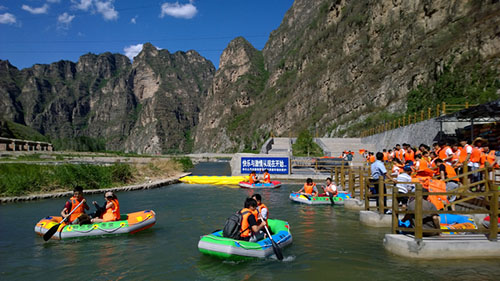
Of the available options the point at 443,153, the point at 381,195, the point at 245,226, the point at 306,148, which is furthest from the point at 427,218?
the point at 306,148

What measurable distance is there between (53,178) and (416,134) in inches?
1233

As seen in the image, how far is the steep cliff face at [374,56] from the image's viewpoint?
4269cm

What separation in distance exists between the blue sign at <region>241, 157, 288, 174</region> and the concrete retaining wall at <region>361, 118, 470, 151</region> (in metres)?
12.8

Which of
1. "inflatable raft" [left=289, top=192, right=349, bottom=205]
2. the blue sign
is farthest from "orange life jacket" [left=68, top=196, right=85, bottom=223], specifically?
the blue sign

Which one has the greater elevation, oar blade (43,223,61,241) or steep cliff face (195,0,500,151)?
steep cliff face (195,0,500,151)

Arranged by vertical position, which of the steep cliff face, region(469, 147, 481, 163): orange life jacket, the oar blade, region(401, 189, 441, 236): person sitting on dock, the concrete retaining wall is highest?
the steep cliff face

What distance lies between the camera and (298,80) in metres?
114

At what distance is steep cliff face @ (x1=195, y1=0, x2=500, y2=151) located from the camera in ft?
140

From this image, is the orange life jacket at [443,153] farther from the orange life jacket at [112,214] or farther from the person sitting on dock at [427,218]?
the orange life jacket at [112,214]

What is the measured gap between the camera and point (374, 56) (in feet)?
223

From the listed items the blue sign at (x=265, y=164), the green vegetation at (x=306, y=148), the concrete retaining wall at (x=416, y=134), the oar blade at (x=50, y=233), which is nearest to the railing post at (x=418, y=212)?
the oar blade at (x=50, y=233)

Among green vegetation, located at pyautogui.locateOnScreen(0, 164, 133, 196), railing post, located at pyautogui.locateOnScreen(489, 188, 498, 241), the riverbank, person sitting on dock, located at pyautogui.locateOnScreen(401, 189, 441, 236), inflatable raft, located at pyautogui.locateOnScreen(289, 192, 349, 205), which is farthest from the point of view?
green vegetation, located at pyautogui.locateOnScreen(0, 164, 133, 196)

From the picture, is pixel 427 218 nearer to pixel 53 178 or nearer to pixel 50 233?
pixel 50 233

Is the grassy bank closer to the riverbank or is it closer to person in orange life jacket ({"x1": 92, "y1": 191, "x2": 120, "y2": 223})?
the riverbank
